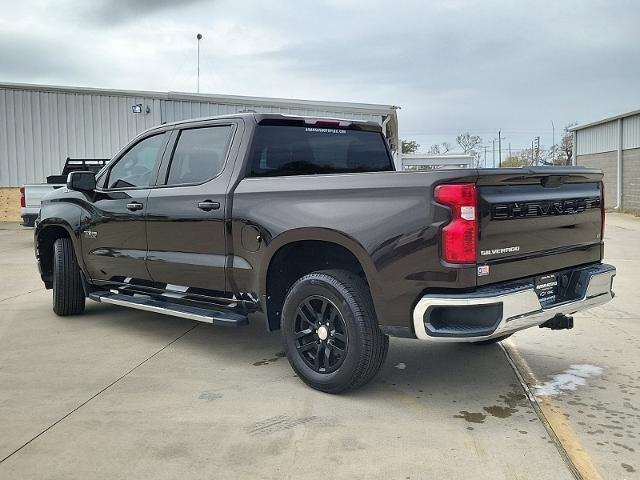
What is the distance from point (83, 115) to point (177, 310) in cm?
1816

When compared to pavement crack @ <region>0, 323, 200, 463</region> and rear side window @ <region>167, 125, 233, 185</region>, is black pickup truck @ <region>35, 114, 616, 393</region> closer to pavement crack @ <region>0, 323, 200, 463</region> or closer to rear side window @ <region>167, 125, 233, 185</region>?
rear side window @ <region>167, 125, 233, 185</region>

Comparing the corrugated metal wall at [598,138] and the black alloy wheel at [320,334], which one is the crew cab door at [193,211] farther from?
the corrugated metal wall at [598,138]

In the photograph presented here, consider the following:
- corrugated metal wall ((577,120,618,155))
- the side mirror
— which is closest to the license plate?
the side mirror

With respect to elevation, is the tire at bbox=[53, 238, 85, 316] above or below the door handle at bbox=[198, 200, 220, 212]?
below

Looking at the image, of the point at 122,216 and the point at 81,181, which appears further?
the point at 81,181

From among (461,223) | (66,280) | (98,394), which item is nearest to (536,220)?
(461,223)

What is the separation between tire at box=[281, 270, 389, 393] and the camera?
3.84 metres

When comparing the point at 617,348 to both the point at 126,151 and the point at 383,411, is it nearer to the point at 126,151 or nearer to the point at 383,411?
the point at 383,411

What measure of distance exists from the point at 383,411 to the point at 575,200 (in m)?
1.91

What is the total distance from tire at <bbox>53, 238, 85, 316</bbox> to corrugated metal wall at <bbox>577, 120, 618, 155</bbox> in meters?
26.7

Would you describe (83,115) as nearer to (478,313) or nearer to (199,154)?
(199,154)

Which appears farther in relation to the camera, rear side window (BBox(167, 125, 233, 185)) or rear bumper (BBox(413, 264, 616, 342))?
rear side window (BBox(167, 125, 233, 185))

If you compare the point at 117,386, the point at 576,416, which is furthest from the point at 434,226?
the point at 117,386

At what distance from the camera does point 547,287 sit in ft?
13.0
